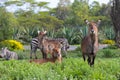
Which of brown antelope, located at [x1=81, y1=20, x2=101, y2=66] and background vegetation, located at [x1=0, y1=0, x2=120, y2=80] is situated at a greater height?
brown antelope, located at [x1=81, y1=20, x2=101, y2=66]

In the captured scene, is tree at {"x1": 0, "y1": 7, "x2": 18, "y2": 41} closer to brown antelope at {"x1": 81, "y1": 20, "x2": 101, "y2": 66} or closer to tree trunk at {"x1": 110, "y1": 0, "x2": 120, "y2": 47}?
tree trunk at {"x1": 110, "y1": 0, "x2": 120, "y2": 47}

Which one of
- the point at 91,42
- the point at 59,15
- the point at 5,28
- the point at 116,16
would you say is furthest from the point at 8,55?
the point at 59,15

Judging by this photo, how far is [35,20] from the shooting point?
60.2 metres

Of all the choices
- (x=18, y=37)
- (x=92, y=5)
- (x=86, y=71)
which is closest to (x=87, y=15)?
(x=92, y=5)

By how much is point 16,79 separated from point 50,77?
0.91 meters

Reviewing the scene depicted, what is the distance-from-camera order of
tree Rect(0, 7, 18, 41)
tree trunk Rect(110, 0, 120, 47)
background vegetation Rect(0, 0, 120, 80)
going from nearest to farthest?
background vegetation Rect(0, 0, 120, 80)
tree trunk Rect(110, 0, 120, 47)
tree Rect(0, 7, 18, 41)

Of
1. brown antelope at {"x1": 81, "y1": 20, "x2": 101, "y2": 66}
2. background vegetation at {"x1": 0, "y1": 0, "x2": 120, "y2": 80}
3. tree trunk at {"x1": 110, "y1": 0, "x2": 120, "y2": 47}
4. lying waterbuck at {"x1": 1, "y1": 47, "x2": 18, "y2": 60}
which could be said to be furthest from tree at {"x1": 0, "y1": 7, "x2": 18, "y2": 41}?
brown antelope at {"x1": 81, "y1": 20, "x2": 101, "y2": 66}

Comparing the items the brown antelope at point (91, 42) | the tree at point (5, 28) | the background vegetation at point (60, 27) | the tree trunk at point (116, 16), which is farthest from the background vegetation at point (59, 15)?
the brown antelope at point (91, 42)

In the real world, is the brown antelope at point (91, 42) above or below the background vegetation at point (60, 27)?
above

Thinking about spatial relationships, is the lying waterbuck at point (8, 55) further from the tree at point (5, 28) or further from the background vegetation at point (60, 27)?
the tree at point (5, 28)

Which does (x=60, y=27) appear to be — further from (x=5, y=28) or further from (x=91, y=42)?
(x=91, y=42)

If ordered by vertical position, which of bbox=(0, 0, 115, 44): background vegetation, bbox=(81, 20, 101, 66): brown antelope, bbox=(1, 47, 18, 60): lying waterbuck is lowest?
bbox=(0, 0, 115, 44): background vegetation

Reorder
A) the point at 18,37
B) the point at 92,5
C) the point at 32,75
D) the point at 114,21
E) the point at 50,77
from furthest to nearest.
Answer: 1. the point at 92,5
2. the point at 18,37
3. the point at 114,21
4. the point at 32,75
5. the point at 50,77

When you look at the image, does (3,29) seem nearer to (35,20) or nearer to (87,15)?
(35,20)
